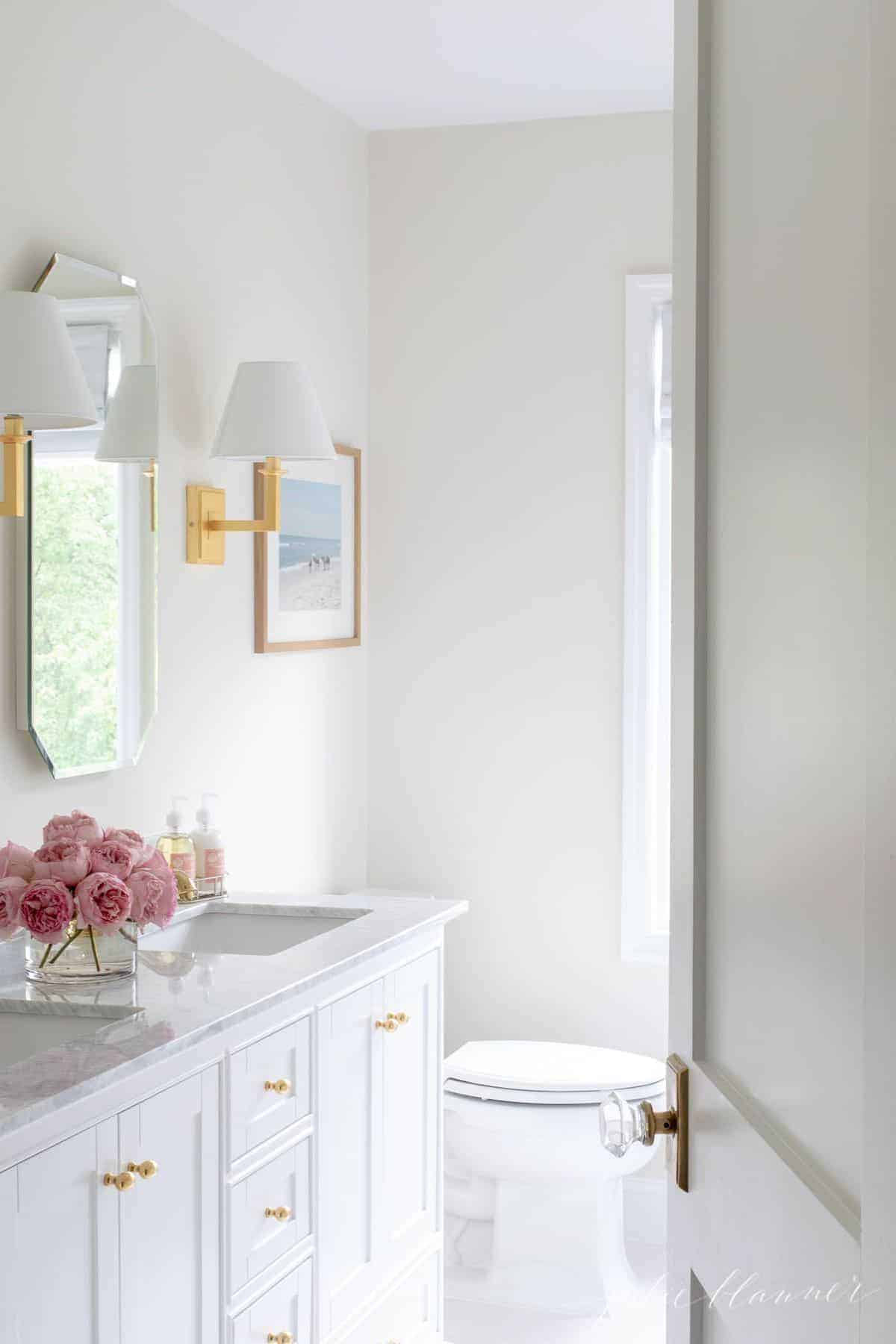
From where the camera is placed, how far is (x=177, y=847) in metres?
2.61

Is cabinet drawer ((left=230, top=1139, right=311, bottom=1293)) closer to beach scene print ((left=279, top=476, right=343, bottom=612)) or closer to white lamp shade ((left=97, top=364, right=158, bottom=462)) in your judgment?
white lamp shade ((left=97, top=364, right=158, bottom=462))

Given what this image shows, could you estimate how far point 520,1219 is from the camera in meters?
3.16

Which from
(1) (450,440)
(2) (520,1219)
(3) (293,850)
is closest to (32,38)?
(1) (450,440)

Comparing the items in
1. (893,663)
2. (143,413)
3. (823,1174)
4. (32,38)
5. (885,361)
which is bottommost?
(823,1174)

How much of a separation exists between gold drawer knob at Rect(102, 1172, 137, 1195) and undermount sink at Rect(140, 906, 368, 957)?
34.4 inches

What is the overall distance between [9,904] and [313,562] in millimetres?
1540

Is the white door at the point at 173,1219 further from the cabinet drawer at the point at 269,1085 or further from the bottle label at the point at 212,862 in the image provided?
the bottle label at the point at 212,862

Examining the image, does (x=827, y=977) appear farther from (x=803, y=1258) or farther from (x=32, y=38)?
(x=32, y=38)

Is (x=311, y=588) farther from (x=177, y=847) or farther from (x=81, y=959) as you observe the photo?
(x=81, y=959)

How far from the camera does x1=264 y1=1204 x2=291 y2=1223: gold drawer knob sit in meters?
2.05

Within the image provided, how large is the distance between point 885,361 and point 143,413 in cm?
208

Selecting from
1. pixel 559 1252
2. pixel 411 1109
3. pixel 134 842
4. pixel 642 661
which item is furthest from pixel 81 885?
pixel 642 661

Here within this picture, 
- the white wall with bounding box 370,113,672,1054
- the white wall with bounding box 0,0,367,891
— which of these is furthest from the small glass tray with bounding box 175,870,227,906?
the white wall with bounding box 370,113,672,1054

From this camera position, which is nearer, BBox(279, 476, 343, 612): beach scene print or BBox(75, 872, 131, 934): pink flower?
BBox(75, 872, 131, 934): pink flower
